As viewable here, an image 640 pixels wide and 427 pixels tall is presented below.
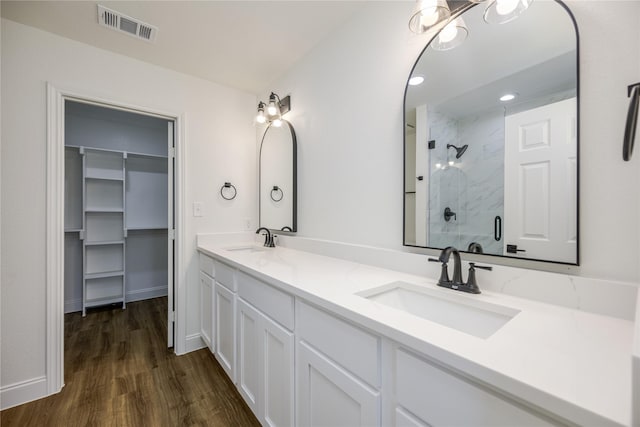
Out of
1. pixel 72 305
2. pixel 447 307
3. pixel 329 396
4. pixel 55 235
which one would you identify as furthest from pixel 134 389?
pixel 72 305

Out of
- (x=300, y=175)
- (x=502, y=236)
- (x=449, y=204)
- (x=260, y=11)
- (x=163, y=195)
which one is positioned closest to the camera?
(x=502, y=236)

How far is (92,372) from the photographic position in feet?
6.34

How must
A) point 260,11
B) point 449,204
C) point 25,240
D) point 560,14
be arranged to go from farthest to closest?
point 25,240 → point 260,11 → point 449,204 → point 560,14

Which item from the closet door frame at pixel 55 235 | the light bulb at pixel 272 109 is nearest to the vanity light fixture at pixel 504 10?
the light bulb at pixel 272 109

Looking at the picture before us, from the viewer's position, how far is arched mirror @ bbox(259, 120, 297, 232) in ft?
7.00

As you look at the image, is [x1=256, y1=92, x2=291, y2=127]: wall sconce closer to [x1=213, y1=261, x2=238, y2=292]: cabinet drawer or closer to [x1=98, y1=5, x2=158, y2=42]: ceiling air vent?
[x1=98, y1=5, x2=158, y2=42]: ceiling air vent

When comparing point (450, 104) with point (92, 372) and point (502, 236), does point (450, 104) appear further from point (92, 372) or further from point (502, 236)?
point (92, 372)

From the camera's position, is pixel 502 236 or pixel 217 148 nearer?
pixel 502 236

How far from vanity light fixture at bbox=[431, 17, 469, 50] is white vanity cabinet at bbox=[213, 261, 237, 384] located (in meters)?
1.61

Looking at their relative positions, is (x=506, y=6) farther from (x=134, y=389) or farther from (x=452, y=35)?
(x=134, y=389)

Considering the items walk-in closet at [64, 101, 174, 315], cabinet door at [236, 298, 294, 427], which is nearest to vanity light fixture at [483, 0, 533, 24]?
cabinet door at [236, 298, 294, 427]

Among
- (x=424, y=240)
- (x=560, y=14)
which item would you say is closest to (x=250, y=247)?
(x=424, y=240)

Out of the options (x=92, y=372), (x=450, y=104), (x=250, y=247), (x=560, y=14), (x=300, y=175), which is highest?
(x=560, y=14)

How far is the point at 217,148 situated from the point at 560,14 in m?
2.33
